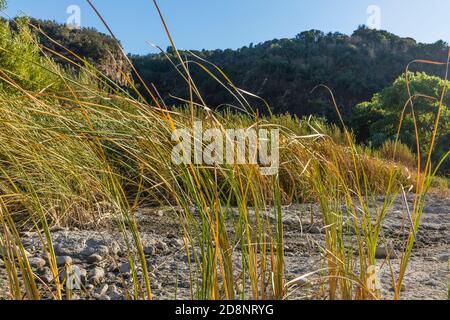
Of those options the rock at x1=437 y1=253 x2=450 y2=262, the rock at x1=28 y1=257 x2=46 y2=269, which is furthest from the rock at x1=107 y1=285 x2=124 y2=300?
the rock at x1=437 y1=253 x2=450 y2=262

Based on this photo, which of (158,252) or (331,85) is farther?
(331,85)

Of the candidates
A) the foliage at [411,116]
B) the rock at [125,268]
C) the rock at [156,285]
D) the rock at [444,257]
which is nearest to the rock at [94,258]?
the rock at [125,268]

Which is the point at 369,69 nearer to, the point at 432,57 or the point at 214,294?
the point at 432,57

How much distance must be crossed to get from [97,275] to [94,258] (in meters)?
0.21

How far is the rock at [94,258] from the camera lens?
1.79 meters

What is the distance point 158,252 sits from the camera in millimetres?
1937

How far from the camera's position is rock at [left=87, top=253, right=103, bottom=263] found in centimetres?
179

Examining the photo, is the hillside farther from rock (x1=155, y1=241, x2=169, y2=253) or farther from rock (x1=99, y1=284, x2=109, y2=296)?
rock (x1=99, y1=284, x2=109, y2=296)

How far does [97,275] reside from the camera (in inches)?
62.7

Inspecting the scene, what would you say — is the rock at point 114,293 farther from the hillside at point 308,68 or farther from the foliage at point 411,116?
the hillside at point 308,68

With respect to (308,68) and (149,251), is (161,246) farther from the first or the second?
(308,68)

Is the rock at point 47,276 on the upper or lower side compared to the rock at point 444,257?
upper

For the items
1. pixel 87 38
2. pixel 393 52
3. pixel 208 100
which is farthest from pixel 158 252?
pixel 393 52
